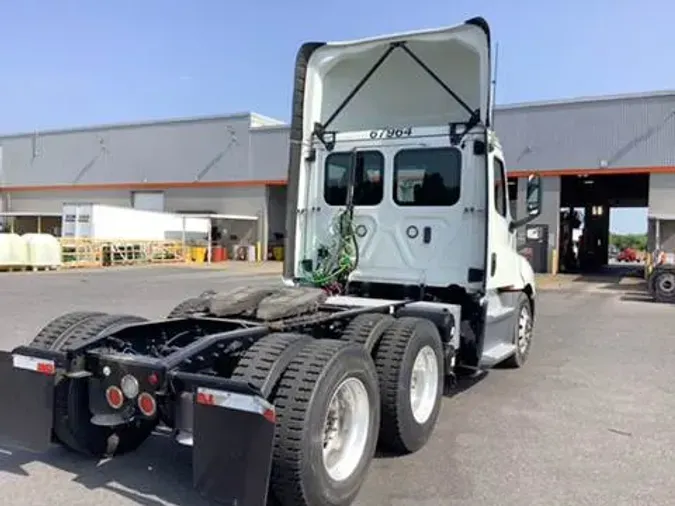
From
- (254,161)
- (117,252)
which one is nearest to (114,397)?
(117,252)

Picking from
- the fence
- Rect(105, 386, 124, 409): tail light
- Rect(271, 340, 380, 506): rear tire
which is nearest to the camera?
Rect(271, 340, 380, 506): rear tire

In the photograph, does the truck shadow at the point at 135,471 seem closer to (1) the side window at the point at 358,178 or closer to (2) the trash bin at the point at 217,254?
(1) the side window at the point at 358,178

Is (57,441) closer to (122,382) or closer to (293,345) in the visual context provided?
(122,382)

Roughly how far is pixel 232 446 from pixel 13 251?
25833 millimetres

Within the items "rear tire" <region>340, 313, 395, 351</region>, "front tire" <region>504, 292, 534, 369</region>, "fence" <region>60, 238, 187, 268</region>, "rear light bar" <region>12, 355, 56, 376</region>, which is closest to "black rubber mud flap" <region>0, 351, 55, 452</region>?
"rear light bar" <region>12, 355, 56, 376</region>

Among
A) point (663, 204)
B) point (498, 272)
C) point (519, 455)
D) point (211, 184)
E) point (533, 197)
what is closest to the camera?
point (519, 455)

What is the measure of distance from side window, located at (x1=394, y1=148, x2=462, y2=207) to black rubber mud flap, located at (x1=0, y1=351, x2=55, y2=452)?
410 cm

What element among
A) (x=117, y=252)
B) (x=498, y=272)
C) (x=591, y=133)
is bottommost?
(x=117, y=252)

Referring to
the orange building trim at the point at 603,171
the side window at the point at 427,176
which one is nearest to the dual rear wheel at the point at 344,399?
the side window at the point at 427,176

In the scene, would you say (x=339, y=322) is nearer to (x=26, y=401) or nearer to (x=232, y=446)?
(x=232, y=446)

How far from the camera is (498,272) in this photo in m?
6.57

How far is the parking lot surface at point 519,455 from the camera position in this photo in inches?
156

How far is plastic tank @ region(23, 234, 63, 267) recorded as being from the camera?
2627 cm

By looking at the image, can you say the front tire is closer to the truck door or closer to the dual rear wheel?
the truck door
